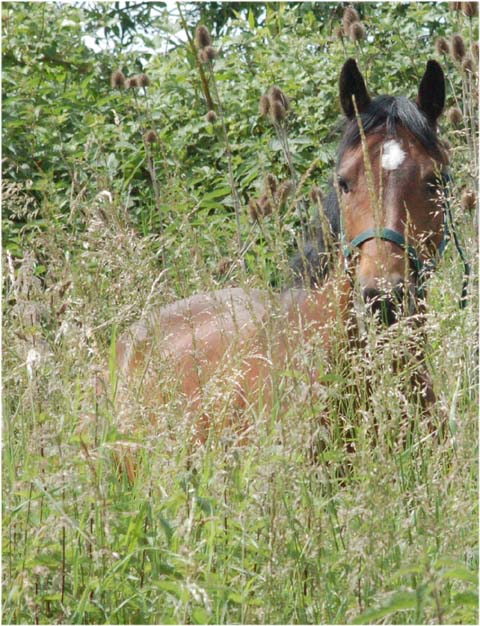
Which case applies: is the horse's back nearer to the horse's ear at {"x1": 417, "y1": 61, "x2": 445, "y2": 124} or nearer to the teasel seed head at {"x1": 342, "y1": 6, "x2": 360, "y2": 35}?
the horse's ear at {"x1": 417, "y1": 61, "x2": 445, "y2": 124}

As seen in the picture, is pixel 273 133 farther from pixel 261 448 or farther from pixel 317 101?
pixel 261 448

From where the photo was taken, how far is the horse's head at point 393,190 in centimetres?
369

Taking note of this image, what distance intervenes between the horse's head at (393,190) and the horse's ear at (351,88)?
0.44 ft

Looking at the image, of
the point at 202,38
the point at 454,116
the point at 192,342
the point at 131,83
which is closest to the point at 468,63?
the point at 454,116

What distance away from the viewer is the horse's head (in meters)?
3.69

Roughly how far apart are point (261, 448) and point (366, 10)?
256 inches

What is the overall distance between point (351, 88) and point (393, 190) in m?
0.85

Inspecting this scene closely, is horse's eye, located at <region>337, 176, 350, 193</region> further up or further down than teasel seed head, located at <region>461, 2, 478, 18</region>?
further down

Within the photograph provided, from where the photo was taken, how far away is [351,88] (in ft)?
14.9

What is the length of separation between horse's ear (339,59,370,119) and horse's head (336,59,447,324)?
5.3 inches

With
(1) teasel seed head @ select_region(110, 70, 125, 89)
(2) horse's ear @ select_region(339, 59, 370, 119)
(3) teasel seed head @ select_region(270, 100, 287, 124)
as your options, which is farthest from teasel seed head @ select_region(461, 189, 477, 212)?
(1) teasel seed head @ select_region(110, 70, 125, 89)

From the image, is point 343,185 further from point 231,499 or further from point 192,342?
point 231,499

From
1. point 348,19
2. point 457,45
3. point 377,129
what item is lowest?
point 377,129

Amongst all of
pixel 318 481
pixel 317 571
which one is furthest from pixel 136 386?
pixel 317 571
